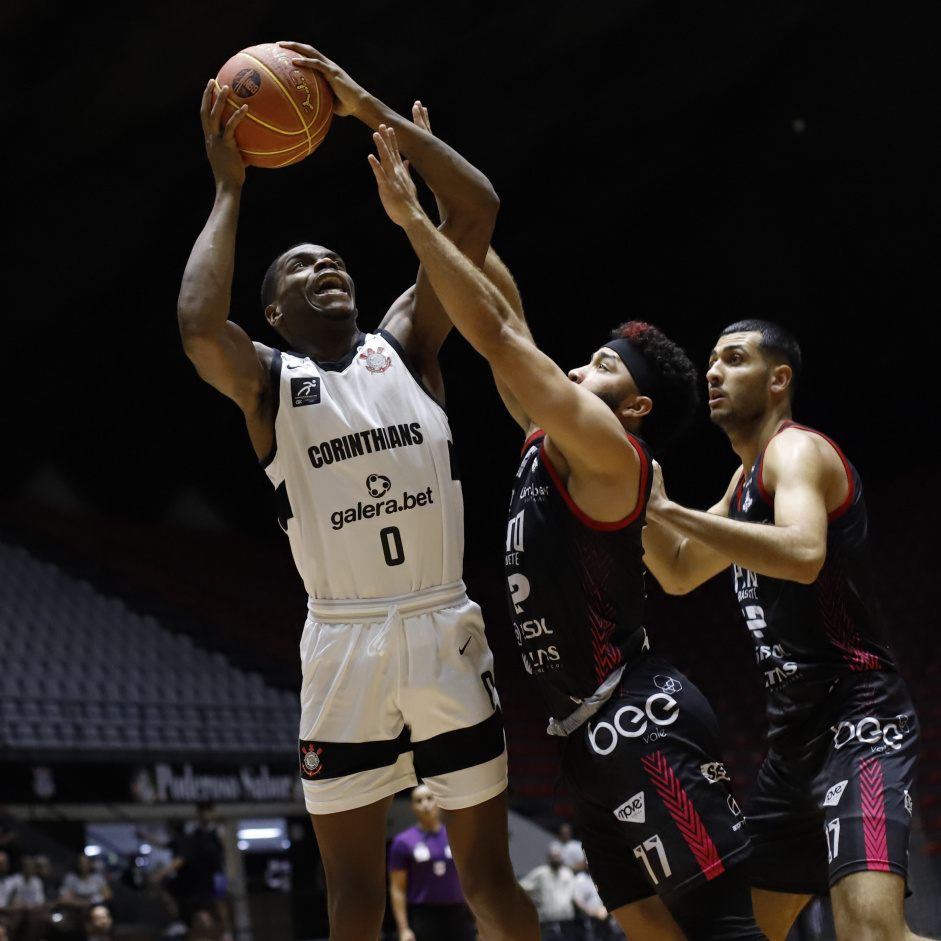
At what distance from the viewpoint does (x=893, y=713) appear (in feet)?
11.7

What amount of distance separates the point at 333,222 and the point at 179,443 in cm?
474

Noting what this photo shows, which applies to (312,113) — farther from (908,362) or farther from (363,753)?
(908,362)

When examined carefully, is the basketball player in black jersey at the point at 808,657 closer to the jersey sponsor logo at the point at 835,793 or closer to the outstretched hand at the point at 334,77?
the jersey sponsor logo at the point at 835,793

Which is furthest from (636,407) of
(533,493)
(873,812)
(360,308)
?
(360,308)

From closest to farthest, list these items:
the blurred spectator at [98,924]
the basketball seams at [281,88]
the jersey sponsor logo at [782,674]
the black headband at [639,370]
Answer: the basketball seams at [281,88]
the black headband at [639,370]
the jersey sponsor logo at [782,674]
the blurred spectator at [98,924]

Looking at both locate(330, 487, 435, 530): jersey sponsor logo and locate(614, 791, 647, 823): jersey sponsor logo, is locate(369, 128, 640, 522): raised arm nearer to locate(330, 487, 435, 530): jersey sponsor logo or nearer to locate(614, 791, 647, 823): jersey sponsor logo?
locate(330, 487, 435, 530): jersey sponsor logo

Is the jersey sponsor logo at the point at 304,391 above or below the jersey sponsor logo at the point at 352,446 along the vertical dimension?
above

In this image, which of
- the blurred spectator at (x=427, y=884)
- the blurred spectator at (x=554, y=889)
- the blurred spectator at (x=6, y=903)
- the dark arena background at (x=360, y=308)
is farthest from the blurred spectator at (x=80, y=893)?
the blurred spectator at (x=554, y=889)

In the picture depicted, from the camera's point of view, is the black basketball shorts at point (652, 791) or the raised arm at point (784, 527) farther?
the raised arm at point (784, 527)

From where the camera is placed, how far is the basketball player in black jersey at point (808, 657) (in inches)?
131

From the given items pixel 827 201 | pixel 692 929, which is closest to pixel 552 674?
pixel 692 929

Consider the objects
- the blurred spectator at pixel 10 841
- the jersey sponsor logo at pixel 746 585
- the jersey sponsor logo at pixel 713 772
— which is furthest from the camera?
the blurred spectator at pixel 10 841

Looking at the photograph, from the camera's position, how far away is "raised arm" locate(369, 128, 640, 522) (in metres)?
3.18

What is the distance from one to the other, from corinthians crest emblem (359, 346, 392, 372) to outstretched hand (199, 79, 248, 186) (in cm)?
60
